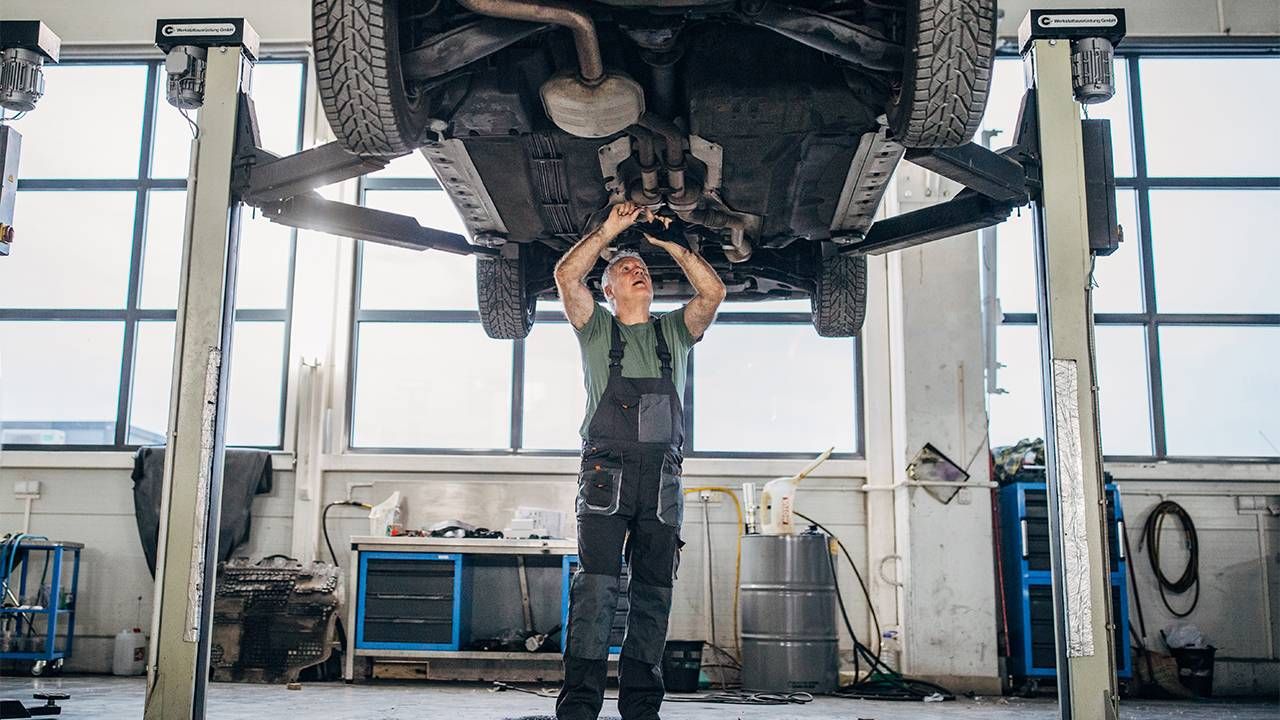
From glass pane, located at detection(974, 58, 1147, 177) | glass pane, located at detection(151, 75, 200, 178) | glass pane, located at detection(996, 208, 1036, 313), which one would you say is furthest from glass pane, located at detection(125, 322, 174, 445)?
glass pane, located at detection(974, 58, 1147, 177)

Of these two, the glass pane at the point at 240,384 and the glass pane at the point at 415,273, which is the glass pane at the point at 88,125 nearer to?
the glass pane at the point at 240,384

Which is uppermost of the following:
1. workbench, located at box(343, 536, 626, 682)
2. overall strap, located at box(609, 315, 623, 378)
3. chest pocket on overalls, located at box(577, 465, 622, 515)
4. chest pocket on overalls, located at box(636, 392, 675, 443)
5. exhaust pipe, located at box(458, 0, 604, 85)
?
exhaust pipe, located at box(458, 0, 604, 85)

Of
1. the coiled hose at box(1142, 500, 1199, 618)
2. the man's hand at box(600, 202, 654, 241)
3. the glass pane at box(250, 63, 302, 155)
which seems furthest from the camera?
the glass pane at box(250, 63, 302, 155)

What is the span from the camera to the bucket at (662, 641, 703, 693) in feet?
18.9

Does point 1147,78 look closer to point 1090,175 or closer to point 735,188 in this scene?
point 1090,175

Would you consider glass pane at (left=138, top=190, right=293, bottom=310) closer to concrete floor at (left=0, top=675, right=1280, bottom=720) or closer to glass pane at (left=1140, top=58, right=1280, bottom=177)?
concrete floor at (left=0, top=675, right=1280, bottom=720)

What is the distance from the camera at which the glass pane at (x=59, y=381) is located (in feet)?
23.3

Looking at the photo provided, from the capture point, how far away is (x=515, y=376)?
6980 mm

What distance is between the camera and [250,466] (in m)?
6.59

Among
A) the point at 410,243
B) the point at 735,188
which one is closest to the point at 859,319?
the point at 735,188

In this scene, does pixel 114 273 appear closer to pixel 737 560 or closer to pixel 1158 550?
pixel 737 560

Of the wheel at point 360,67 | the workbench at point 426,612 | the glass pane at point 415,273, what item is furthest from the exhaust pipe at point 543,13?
the glass pane at point 415,273

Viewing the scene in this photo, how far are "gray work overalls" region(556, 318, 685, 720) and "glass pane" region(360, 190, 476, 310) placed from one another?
164 inches

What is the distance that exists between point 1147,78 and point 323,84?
649 cm
